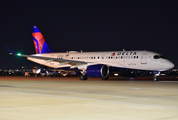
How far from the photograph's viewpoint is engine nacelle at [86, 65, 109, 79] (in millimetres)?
31688

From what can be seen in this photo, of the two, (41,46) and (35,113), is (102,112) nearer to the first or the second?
(35,113)

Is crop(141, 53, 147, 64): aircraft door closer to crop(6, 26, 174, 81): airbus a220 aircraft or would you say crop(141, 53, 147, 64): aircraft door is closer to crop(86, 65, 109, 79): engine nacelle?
crop(6, 26, 174, 81): airbus a220 aircraft

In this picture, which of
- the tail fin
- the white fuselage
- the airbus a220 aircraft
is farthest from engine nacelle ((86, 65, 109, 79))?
the tail fin

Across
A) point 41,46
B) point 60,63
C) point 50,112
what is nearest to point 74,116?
point 50,112

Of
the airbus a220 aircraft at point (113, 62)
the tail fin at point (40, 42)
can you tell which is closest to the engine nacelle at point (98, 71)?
the airbus a220 aircraft at point (113, 62)

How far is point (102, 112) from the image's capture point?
9.15 metres

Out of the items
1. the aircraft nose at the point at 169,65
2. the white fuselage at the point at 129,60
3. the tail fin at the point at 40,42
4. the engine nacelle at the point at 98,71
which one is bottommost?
the engine nacelle at the point at 98,71

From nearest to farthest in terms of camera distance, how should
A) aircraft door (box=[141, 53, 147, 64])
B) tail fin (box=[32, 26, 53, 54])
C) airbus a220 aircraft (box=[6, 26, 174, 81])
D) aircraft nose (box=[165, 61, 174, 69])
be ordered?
aircraft nose (box=[165, 61, 174, 69]) < airbus a220 aircraft (box=[6, 26, 174, 81]) < aircraft door (box=[141, 53, 147, 64]) < tail fin (box=[32, 26, 53, 54])

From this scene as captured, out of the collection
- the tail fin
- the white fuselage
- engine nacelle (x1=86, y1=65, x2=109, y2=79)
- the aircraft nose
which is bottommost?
engine nacelle (x1=86, y1=65, x2=109, y2=79)

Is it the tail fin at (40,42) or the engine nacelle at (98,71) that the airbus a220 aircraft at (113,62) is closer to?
the engine nacelle at (98,71)

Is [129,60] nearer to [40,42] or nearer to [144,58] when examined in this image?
[144,58]

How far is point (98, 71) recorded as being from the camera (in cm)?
3169

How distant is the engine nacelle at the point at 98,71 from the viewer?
31688 mm

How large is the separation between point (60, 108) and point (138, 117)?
123 inches
